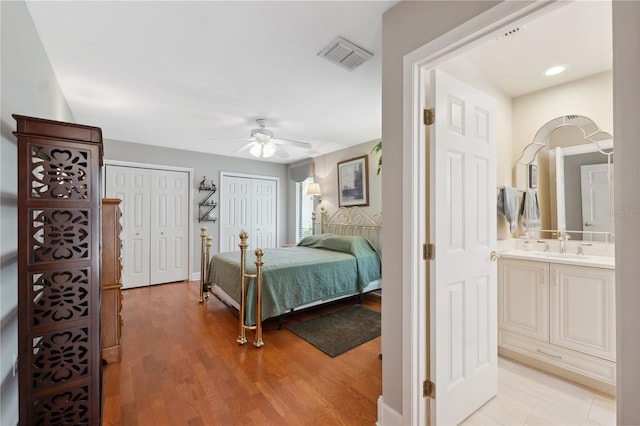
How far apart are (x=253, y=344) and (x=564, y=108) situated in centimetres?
363

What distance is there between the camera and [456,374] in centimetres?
168

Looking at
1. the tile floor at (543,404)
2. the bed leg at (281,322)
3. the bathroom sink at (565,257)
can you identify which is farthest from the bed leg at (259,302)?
the bathroom sink at (565,257)

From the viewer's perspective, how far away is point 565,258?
7.42 ft

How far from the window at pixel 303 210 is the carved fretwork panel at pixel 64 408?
15.4ft

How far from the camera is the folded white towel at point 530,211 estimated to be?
8.92 feet

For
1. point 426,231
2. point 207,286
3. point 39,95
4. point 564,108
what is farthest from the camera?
point 207,286

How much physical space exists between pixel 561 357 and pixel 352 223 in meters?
3.18

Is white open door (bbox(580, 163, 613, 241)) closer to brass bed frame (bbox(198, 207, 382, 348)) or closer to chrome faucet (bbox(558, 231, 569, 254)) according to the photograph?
chrome faucet (bbox(558, 231, 569, 254))

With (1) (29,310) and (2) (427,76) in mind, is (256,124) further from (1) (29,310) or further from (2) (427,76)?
(1) (29,310)

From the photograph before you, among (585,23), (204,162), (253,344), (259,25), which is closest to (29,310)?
(253,344)

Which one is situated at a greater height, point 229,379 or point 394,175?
point 394,175

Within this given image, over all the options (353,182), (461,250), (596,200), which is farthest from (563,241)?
(353,182)

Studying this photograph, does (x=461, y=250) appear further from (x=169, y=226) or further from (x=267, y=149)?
(x=169, y=226)

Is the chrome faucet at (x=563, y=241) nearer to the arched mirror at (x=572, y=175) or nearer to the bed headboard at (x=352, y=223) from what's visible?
the arched mirror at (x=572, y=175)
